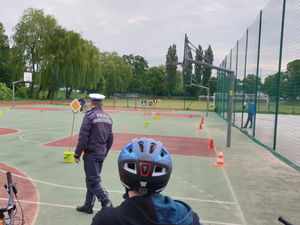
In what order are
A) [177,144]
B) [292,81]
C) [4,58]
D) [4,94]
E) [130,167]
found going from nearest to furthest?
1. [130,167]
2. [292,81]
3. [177,144]
4. [4,94]
5. [4,58]

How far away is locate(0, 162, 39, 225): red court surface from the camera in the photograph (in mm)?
4730

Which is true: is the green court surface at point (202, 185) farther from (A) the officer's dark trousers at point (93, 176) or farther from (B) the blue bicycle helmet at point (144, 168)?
(B) the blue bicycle helmet at point (144, 168)

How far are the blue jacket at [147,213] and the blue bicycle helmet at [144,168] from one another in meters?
0.07

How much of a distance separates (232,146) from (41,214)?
8.65m

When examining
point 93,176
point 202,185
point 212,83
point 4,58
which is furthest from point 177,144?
point 4,58

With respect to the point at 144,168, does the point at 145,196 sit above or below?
below

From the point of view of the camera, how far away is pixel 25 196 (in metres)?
5.56

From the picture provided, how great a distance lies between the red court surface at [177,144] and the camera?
33.7ft

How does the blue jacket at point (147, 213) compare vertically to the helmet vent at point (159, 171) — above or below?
below

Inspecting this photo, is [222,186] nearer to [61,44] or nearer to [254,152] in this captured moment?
[254,152]

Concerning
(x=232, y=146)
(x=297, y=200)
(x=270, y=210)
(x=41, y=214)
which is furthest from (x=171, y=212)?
(x=232, y=146)

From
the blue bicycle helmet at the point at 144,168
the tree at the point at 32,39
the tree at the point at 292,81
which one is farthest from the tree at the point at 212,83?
the blue bicycle helmet at the point at 144,168

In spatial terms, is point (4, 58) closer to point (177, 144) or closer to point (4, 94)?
point (4, 94)

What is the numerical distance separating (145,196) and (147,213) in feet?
0.38
